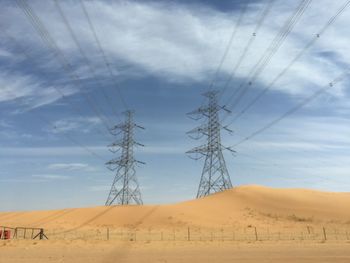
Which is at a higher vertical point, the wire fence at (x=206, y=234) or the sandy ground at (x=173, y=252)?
the wire fence at (x=206, y=234)

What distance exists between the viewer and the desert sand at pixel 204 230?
33.9 m

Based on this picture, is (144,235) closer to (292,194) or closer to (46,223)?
(46,223)

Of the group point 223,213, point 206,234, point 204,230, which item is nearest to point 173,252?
point 206,234

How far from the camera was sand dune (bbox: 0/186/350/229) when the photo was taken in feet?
200

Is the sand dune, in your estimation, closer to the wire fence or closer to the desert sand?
the desert sand

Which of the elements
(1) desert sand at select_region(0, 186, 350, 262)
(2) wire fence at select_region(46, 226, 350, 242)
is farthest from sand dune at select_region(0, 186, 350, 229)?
(2) wire fence at select_region(46, 226, 350, 242)

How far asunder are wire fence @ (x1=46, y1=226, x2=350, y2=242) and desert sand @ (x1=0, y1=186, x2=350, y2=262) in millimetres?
93

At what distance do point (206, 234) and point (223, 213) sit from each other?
13.0 m

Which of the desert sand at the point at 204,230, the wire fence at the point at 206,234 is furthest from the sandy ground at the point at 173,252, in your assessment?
the wire fence at the point at 206,234

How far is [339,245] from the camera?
39938 millimetres

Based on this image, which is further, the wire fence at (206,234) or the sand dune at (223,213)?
the sand dune at (223,213)

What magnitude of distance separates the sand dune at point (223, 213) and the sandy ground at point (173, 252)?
1845cm

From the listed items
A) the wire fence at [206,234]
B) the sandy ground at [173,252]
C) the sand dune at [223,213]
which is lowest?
the sandy ground at [173,252]

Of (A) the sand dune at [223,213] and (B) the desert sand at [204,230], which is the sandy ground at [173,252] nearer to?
(B) the desert sand at [204,230]
